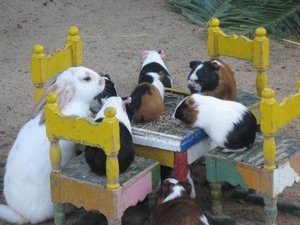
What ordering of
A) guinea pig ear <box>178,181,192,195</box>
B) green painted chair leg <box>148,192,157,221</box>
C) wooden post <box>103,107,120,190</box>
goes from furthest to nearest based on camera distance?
green painted chair leg <box>148,192,157,221</box> < guinea pig ear <box>178,181,192,195</box> < wooden post <box>103,107,120,190</box>

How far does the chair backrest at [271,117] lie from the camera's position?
4.80 metres

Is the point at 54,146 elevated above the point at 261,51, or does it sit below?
below

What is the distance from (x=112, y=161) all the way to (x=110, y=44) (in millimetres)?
3983

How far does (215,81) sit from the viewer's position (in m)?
5.75

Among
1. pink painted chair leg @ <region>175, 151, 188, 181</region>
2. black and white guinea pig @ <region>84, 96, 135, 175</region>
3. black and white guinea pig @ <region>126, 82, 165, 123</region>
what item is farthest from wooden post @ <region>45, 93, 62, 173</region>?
pink painted chair leg @ <region>175, 151, 188, 181</region>

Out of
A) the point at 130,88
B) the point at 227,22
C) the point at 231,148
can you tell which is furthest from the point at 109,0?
the point at 231,148

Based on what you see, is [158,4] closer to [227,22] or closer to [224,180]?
[227,22]

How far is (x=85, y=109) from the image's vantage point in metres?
5.45

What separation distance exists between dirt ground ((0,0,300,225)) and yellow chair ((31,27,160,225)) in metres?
1.04

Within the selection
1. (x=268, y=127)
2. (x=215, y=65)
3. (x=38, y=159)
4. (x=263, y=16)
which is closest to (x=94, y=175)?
(x=38, y=159)

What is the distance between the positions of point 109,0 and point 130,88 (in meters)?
2.52

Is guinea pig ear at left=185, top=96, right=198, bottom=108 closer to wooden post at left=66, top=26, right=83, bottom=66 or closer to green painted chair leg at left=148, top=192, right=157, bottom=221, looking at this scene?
green painted chair leg at left=148, top=192, right=157, bottom=221

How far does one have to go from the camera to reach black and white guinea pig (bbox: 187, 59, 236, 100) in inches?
227

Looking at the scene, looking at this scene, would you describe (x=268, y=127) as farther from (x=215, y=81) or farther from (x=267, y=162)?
(x=215, y=81)
